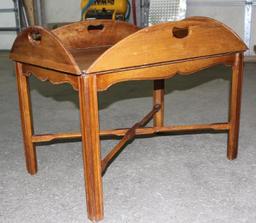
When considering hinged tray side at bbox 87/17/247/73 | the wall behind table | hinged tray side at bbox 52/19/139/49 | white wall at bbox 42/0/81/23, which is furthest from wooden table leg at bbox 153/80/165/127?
white wall at bbox 42/0/81/23

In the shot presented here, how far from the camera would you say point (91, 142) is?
1245mm

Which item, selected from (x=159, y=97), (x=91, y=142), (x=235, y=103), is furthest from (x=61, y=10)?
(x=91, y=142)

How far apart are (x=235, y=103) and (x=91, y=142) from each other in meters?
0.78

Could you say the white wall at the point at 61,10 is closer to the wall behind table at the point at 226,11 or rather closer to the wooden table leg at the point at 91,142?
the wall behind table at the point at 226,11

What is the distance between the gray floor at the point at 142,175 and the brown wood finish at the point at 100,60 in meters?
0.14

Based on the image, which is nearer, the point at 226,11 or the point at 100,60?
the point at 100,60

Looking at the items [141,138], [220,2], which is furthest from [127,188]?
[220,2]

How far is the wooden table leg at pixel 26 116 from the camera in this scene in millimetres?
1594

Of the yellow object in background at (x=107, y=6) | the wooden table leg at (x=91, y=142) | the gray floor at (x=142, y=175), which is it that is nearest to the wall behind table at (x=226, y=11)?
the yellow object in background at (x=107, y=6)

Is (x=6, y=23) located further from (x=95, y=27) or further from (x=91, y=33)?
(x=91, y=33)

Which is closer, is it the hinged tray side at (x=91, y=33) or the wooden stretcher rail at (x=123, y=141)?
the wooden stretcher rail at (x=123, y=141)

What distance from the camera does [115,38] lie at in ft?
5.92

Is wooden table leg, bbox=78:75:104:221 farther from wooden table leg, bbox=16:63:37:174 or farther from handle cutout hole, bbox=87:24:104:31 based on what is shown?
handle cutout hole, bbox=87:24:104:31

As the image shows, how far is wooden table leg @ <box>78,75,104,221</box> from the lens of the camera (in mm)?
1191
